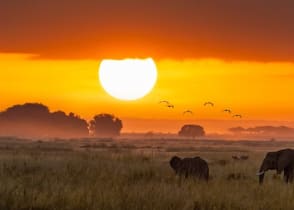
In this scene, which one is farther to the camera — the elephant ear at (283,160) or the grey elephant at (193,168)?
the elephant ear at (283,160)

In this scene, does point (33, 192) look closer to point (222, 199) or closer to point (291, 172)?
point (222, 199)

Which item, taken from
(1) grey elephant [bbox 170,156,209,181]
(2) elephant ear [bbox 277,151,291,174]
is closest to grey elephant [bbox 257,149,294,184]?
(2) elephant ear [bbox 277,151,291,174]

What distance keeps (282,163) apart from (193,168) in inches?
140

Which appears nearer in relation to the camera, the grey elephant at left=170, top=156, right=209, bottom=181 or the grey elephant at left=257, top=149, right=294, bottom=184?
the grey elephant at left=170, top=156, right=209, bottom=181

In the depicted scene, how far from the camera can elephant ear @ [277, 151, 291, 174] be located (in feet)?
78.5

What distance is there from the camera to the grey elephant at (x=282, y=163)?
23.8 meters

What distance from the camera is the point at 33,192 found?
1561cm

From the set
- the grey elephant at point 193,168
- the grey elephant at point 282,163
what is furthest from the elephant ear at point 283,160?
the grey elephant at point 193,168

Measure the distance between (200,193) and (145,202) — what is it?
2.14 metres

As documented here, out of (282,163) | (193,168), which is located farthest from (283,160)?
(193,168)

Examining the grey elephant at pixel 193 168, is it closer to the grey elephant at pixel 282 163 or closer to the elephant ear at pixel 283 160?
the grey elephant at pixel 282 163

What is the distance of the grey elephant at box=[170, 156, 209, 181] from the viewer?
2253 cm

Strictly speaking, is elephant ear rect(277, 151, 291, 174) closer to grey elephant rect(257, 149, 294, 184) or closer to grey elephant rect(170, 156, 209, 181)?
grey elephant rect(257, 149, 294, 184)

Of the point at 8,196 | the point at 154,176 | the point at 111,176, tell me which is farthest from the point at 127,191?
the point at 154,176
